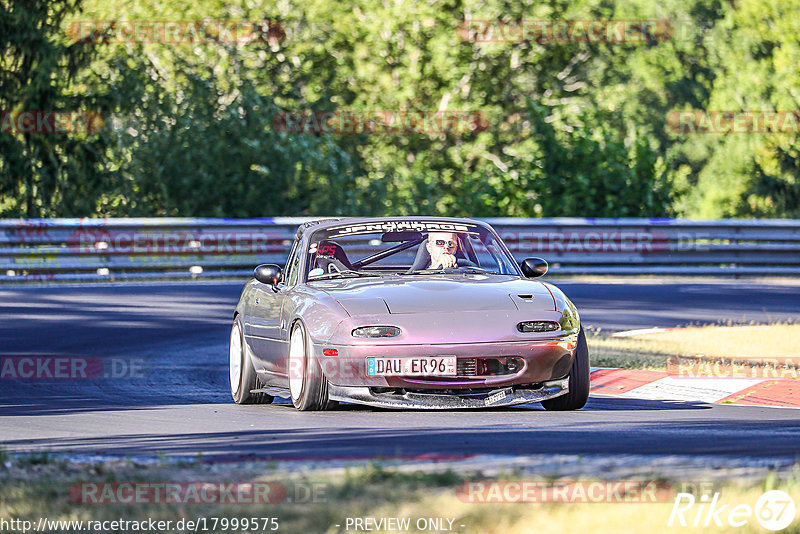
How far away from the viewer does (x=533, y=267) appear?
10.6 m

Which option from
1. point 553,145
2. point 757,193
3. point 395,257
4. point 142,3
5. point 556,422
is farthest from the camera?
point 757,193

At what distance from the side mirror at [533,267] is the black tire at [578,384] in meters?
1.05

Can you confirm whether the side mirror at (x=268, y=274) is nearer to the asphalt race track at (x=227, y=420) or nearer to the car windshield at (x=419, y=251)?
the car windshield at (x=419, y=251)

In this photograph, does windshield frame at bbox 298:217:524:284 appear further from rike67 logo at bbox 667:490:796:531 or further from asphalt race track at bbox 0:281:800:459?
rike67 logo at bbox 667:490:796:531

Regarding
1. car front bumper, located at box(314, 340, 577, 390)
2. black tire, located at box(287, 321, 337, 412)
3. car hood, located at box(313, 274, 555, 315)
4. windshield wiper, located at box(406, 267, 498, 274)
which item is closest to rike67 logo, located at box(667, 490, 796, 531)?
car front bumper, located at box(314, 340, 577, 390)

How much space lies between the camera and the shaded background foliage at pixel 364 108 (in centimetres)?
2888

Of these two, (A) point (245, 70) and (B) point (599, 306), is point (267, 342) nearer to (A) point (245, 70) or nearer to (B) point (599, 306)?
(B) point (599, 306)

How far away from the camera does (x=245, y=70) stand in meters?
32.5

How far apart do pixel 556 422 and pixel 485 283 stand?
146cm

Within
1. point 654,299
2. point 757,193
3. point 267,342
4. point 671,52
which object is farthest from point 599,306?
point 671,52

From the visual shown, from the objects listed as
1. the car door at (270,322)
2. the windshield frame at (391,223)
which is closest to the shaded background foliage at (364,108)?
the car door at (270,322)

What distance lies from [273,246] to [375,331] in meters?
15.9

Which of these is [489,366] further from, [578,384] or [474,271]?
[474,271]

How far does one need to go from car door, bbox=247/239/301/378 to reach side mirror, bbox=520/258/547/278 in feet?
5.51
